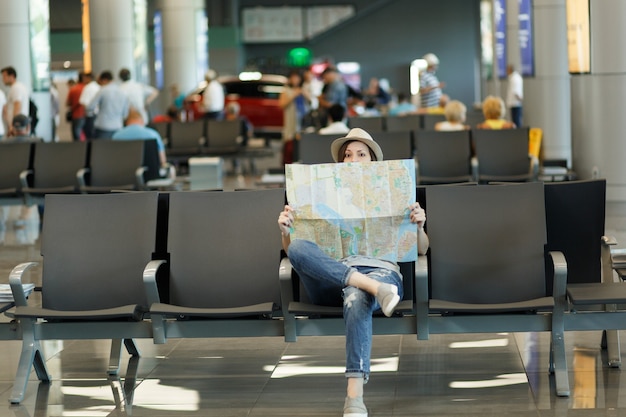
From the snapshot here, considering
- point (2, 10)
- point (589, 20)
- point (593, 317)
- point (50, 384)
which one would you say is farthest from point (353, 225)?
point (2, 10)

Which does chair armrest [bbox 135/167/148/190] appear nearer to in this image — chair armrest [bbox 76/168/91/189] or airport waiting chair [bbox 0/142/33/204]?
chair armrest [bbox 76/168/91/189]

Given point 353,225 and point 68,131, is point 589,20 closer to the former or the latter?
point 353,225

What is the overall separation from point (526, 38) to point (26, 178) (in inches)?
389

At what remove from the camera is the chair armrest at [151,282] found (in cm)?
561

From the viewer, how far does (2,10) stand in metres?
18.1

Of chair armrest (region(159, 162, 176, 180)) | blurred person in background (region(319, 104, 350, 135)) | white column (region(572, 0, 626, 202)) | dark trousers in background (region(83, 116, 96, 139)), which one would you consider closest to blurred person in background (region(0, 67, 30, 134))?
chair armrest (region(159, 162, 176, 180))

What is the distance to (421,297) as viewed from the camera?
5480 millimetres

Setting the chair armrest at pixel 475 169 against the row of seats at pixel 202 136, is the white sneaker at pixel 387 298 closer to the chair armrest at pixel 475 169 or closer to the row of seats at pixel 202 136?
the chair armrest at pixel 475 169

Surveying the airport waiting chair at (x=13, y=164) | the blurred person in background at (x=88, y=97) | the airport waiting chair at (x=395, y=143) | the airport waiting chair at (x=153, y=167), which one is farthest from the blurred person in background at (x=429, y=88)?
the airport waiting chair at (x=13, y=164)

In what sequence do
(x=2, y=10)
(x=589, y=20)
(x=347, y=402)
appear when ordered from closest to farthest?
(x=347, y=402) → (x=589, y=20) → (x=2, y=10)

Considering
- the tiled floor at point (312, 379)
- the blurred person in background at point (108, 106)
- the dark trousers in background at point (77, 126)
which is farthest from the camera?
the dark trousers in background at point (77, 126)

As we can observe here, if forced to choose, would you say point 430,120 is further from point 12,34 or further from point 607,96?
point 12,34

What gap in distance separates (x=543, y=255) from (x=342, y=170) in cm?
111

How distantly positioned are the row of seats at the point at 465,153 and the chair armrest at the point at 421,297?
6.20m
